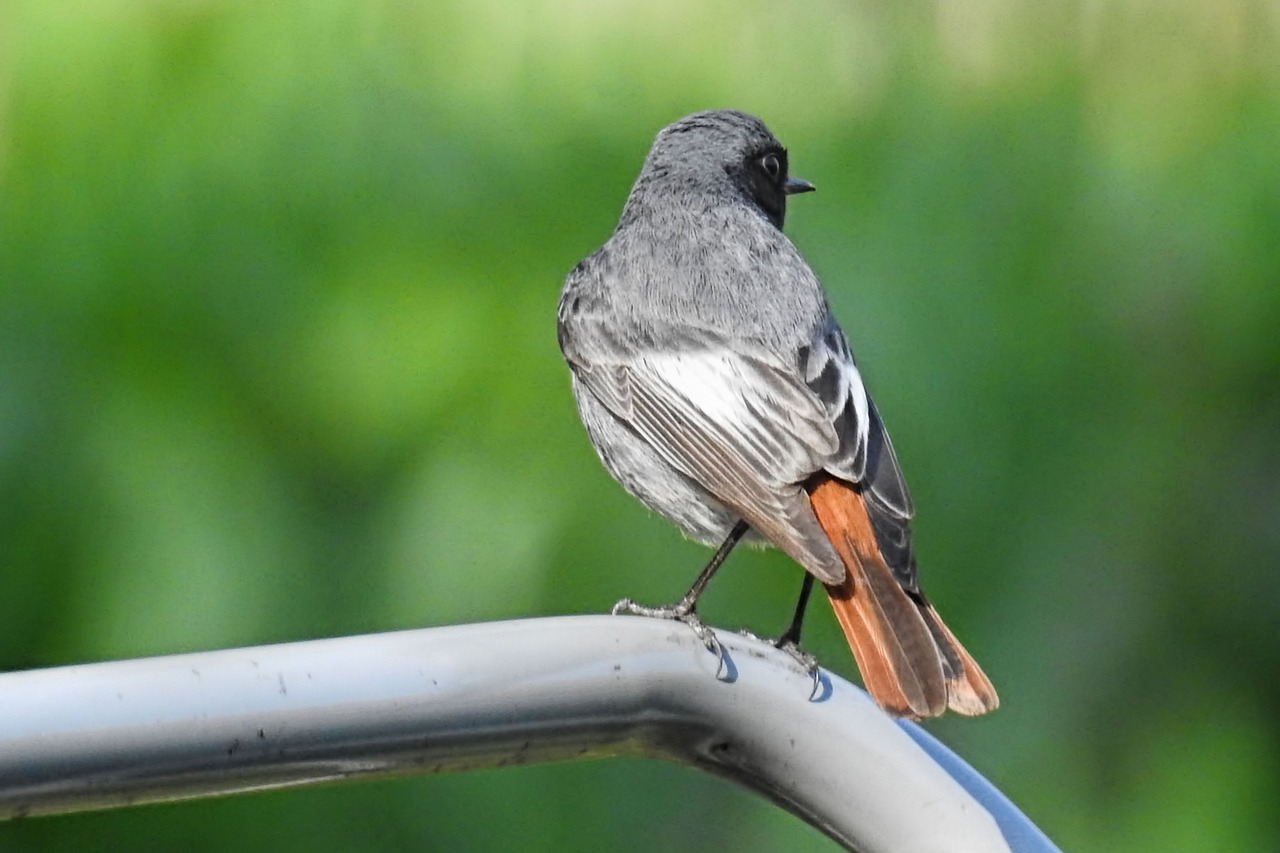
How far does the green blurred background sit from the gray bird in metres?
0.55

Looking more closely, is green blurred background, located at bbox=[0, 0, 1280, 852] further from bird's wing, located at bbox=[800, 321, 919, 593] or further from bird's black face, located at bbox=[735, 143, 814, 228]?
bird's wing, located at bbox=[800, 321, 919, 593]

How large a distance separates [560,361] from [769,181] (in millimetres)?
586

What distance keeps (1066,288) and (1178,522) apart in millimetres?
561

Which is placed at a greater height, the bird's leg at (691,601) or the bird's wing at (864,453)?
the bird's wing at (864,453)

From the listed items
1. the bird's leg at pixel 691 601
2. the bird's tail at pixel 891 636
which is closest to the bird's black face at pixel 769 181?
the bird's leg at pixel 691 601

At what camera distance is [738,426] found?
2248mm

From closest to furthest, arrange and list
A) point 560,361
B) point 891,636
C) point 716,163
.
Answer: point 891,636, point 716,163, point 560,361

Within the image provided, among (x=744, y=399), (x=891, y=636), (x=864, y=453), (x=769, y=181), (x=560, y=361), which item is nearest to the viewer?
(x=891, y=636)

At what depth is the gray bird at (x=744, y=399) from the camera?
78.4 inches

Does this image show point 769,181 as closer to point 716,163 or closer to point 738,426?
point 716,163

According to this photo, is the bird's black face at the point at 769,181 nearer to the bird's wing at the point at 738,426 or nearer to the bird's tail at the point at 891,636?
the bird's wing at the point at 738,426

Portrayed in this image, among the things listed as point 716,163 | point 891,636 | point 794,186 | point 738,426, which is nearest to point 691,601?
point 738,426

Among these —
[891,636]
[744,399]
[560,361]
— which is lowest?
[560,361]

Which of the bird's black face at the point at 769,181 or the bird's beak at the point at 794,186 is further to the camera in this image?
the bird's beak at the point at 794,186
